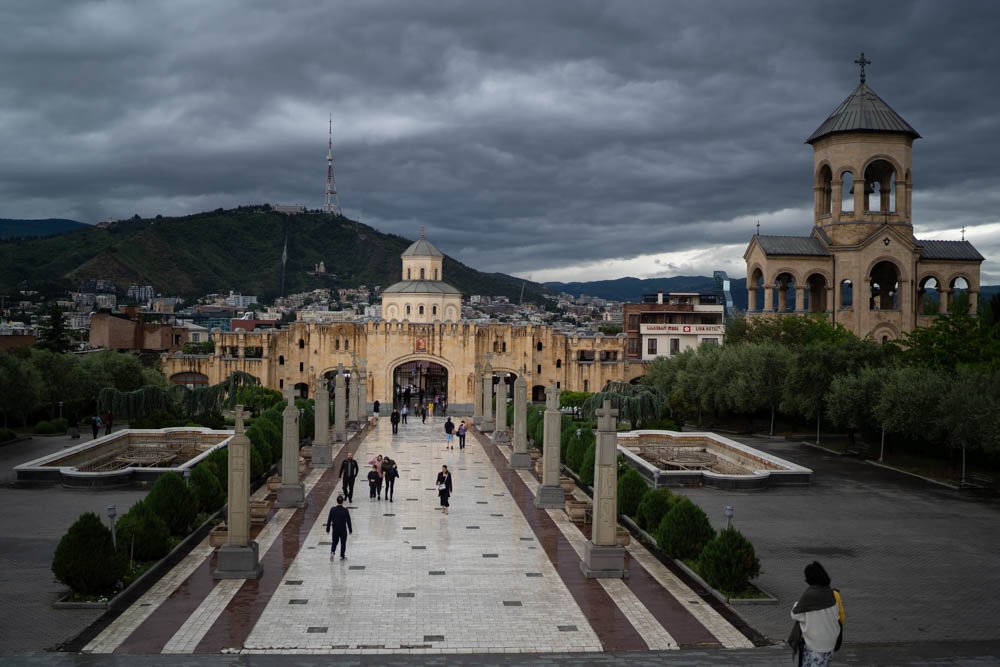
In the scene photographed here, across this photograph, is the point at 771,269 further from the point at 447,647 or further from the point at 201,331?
the point at 201,331

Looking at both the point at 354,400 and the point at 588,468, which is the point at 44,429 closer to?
the point at 354,400

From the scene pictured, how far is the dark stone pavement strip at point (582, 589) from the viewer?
37.5 feet

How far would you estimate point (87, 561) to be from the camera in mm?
12438

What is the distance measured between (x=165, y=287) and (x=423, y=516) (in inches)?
4242

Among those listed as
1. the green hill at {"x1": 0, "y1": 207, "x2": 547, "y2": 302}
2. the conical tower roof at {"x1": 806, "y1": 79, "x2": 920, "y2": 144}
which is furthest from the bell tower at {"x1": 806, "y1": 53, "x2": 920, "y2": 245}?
the green hill at {"x1": 0, "y1": 207, "x2": 547, "y2": 302}

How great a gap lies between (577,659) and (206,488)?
10539 millimetres

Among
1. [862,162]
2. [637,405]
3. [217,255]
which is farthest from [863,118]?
[217,255]

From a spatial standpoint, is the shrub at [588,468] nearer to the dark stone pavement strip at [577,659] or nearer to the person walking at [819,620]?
the dark stone pavement strip at [577,659]

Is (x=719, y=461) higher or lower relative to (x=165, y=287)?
lower

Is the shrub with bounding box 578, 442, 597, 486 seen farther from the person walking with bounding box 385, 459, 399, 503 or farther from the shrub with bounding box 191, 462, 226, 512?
the shrub with bounding box 191, 462, 226, 512

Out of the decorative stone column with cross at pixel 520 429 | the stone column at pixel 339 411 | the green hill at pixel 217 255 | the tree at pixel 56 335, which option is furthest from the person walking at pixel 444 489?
the green hill at pixel 217 255

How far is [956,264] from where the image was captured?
167 ft

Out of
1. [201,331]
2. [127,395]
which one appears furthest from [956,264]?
[201,331]

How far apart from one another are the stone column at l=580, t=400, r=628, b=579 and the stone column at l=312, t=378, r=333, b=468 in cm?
A: 1363
